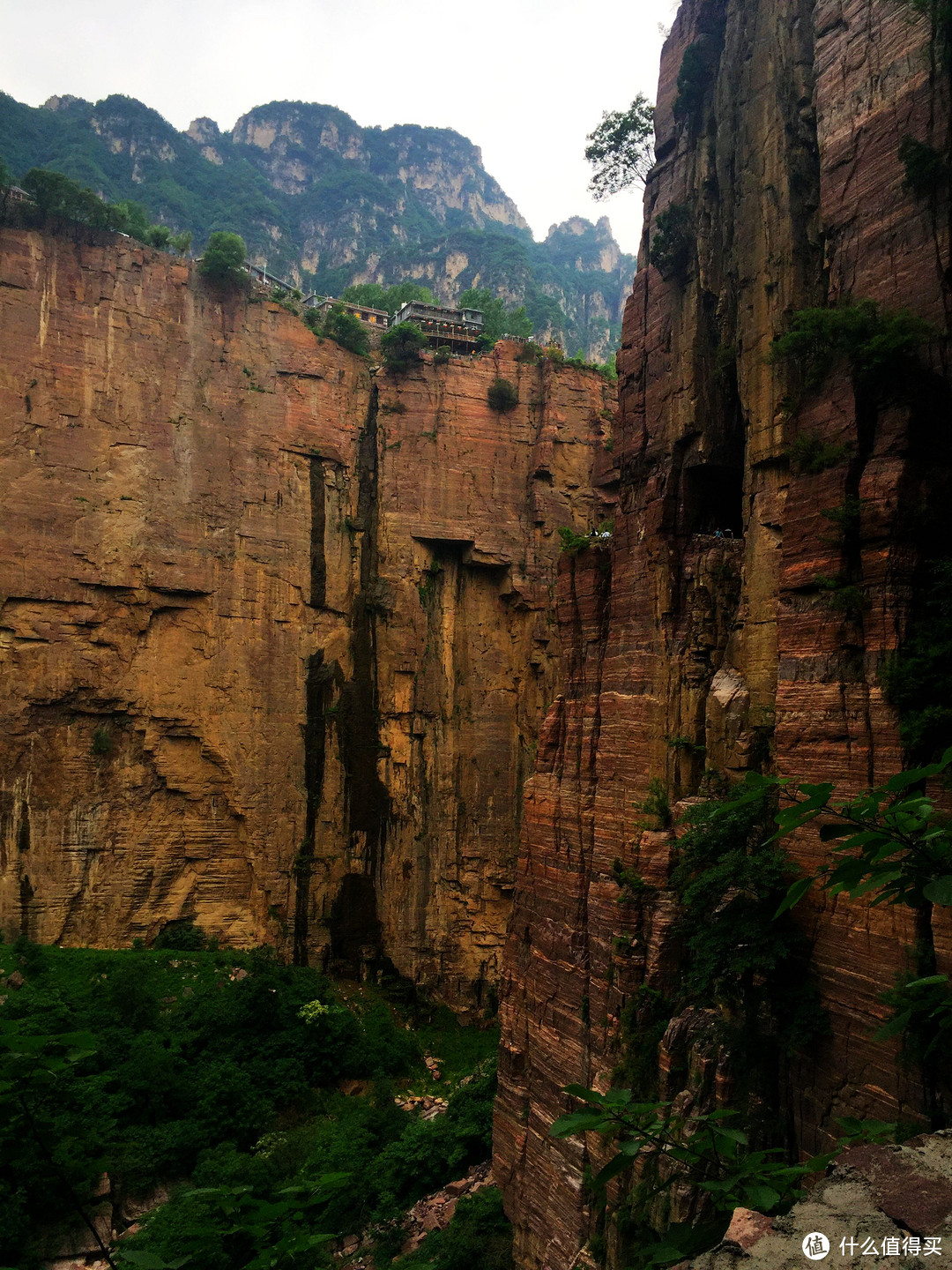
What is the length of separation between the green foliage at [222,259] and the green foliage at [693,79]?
15.9 meters

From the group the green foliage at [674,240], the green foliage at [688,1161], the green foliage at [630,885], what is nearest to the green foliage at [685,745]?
the green foliage at [630,885]

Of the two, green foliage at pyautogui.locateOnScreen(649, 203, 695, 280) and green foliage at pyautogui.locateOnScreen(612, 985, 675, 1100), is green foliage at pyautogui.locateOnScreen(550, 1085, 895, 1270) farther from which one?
green foliage at pyautogui.locateOnScreen(649, 203, 695, 280)

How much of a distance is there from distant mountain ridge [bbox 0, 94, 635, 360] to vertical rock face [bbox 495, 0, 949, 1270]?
47.6m

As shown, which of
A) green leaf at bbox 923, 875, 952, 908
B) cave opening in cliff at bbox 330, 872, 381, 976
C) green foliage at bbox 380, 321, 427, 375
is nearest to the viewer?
green leaf at bbox 923, 875, 952, 908

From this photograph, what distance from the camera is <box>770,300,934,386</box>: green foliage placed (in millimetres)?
11156

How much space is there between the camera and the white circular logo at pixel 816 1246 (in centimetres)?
360

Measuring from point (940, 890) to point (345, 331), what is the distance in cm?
3029

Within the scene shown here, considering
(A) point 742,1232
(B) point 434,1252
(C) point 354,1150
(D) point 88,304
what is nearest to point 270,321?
(D) point 88,304

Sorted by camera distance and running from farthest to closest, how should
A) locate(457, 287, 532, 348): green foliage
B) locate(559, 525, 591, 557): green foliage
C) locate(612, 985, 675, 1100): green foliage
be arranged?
locate(457, 287, 532, 348): green foliage < locate(559, 525, 591, 557): green foliage < locate(612, 985, 675, 1100): green foliage

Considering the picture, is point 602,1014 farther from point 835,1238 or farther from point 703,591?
point 835,1238

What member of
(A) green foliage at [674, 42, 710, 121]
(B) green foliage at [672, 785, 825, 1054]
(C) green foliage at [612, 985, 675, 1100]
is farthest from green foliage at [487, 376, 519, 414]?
(C) green foliage at [612, 985, 675, 1100]

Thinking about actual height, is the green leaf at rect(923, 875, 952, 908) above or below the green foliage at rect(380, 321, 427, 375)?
below

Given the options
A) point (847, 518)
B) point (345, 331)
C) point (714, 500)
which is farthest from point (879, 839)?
point (345, 331)

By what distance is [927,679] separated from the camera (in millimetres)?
10461
